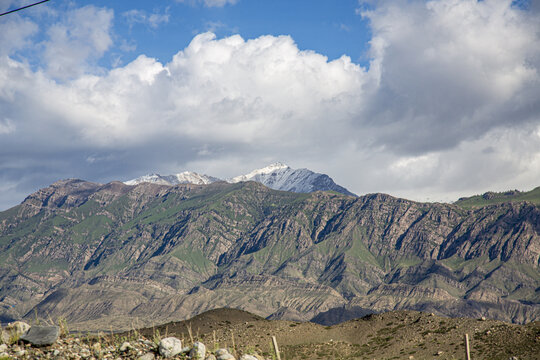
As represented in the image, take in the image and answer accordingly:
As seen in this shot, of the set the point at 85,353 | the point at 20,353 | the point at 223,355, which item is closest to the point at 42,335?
the point at 20,353

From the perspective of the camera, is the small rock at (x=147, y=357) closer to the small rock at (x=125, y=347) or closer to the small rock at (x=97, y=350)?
the small rock at (x=125, y=347)

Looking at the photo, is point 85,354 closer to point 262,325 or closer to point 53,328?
point 53,328

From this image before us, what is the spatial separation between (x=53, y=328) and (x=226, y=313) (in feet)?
280

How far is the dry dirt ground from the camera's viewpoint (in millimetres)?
66375

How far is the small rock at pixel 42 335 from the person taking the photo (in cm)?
3050

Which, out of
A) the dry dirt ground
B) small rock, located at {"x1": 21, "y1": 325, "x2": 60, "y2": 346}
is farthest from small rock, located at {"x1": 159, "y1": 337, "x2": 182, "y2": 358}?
the dry dirt ground

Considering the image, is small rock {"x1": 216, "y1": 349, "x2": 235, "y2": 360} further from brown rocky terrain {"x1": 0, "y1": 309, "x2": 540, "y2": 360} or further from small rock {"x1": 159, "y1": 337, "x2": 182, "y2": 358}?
brown rocky terrain {"x1": 0, "y1": 309, "x2": 540, "y2": 360}

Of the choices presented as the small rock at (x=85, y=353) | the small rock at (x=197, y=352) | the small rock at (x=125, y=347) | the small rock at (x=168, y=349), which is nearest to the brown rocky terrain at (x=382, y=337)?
the small rock at (x=125, y=347)

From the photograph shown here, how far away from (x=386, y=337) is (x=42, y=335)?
61.4 metres

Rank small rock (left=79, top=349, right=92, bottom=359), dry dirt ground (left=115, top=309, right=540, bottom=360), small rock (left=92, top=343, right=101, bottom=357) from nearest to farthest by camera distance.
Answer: small rock (left=79, top=349, right=92, bottom=359)
small rock (left=92, top=343, right=101, bottom=357)
dry dirt ground (left=115, top=309, right=540, bottom=360)

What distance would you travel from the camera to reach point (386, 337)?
82250 mm

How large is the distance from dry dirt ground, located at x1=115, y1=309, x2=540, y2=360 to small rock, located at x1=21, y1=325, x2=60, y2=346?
30.1 m

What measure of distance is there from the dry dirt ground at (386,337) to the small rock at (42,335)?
3010cm

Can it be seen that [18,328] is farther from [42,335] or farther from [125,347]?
[125,347]
